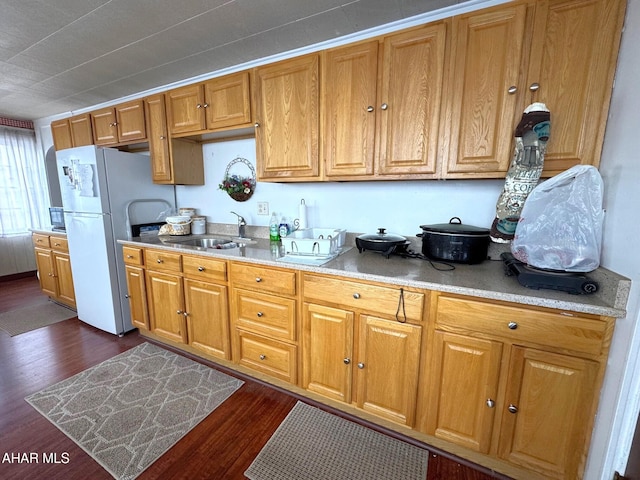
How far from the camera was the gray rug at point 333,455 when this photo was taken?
4.02ft

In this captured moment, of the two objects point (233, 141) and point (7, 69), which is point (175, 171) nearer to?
point (233, 141)

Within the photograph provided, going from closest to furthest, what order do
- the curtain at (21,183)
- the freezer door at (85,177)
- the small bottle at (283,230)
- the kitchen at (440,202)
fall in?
1. the kitchen at (440,202)
2. the small bottle at (283,230)
3. the freezer door at (85,177)
4. the curtain at (21,183)

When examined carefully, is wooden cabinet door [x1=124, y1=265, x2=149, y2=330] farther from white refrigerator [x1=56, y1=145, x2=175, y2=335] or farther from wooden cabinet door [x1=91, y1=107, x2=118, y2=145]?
wooden cabinet door [x1=91, y1=107, x2=118, y2=145]

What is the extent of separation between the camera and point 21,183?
3834 mm

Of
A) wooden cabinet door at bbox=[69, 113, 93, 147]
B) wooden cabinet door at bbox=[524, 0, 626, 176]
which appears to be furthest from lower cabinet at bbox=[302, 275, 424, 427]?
wooden cabinet door at bbox=[69, 113, 93, 147]

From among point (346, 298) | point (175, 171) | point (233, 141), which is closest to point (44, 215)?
point (175, 171)

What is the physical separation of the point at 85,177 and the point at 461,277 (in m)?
2.92

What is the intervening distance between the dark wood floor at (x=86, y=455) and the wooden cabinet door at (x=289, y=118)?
149 cm

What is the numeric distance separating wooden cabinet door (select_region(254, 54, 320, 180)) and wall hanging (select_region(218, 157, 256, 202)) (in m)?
0.50

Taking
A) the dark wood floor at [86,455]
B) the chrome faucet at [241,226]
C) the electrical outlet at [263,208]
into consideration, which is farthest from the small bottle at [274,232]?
the dark wood floor at [86,455]

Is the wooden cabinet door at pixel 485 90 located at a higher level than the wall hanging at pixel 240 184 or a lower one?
higher

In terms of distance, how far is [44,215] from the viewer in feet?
13.5

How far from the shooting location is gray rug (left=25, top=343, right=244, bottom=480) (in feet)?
4.40

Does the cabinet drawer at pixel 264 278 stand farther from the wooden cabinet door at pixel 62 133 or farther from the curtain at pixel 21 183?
the curtain at pixel 21 183
